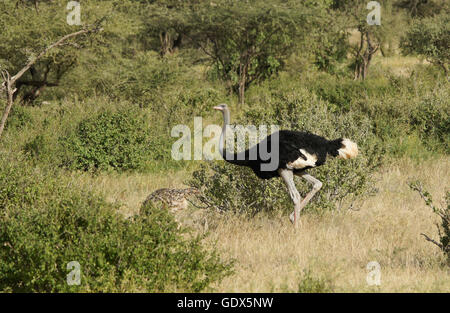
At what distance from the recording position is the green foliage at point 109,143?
11.8 metres

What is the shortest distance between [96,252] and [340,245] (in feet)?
9.55

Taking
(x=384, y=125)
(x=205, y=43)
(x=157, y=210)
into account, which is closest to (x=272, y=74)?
(x=205, y=43)

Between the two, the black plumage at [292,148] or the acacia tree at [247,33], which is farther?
the acacia tree at [247,33]

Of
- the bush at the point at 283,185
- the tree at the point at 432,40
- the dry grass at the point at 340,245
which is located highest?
the tree at the point at 432,40

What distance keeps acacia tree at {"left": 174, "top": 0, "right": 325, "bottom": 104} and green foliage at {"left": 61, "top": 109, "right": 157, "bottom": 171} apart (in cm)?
886

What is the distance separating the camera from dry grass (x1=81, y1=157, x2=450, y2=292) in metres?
5.83

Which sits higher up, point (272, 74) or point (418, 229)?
point (272, 74)

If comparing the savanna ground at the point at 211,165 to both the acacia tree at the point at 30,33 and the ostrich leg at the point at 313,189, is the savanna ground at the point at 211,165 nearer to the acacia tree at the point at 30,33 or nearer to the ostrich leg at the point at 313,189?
the acacia tree at the point at 30,33

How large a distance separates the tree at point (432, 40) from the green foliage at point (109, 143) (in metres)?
12.9

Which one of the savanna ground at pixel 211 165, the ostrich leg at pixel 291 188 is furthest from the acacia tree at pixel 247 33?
the ostrich leg at pixel 291 188
